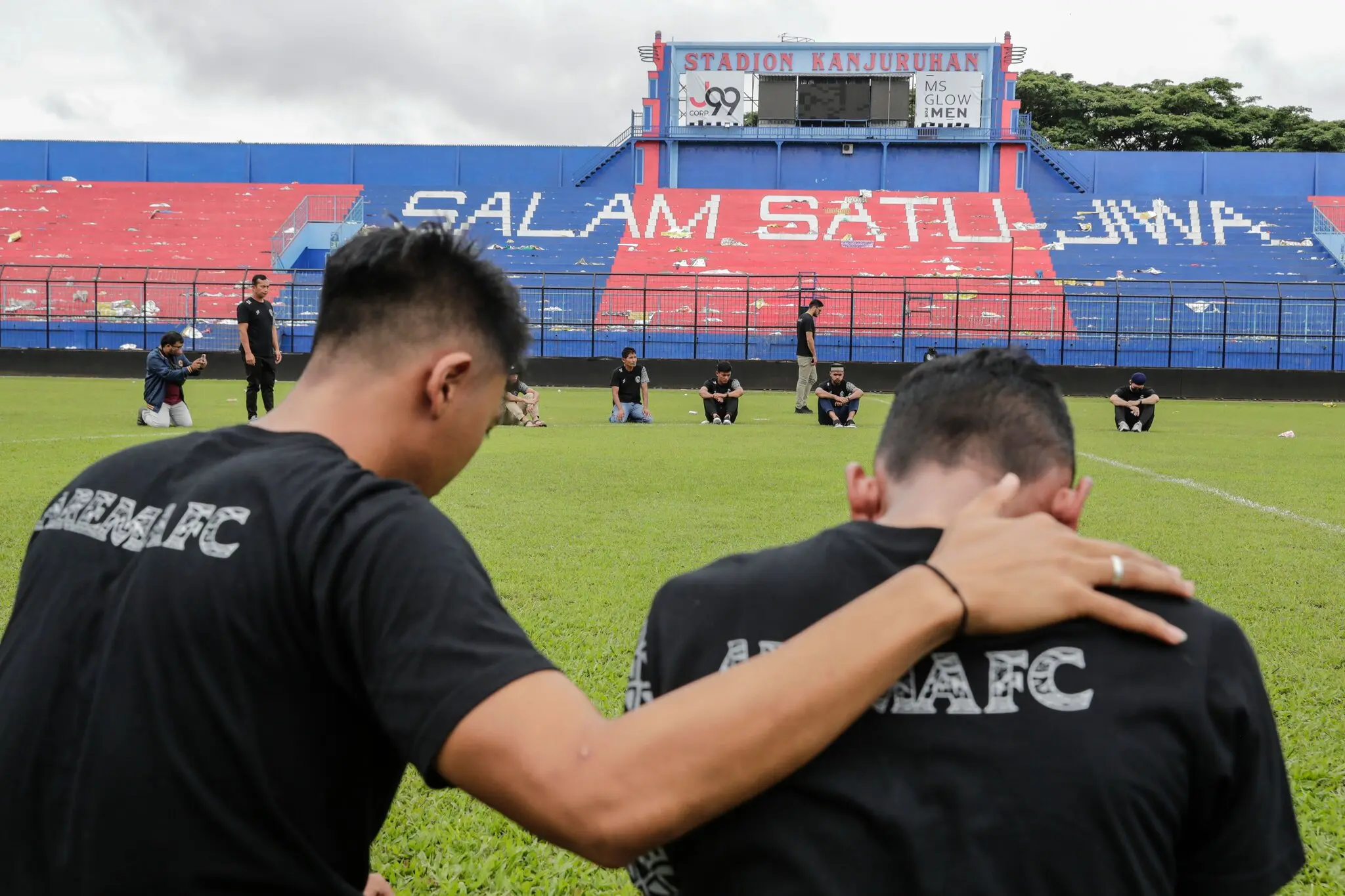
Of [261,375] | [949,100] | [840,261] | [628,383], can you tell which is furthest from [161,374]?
[949,100]

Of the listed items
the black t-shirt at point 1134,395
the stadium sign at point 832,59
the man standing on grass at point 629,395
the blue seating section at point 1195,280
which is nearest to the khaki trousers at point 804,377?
the man standing on grass at point 629,395

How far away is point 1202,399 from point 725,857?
2779cm

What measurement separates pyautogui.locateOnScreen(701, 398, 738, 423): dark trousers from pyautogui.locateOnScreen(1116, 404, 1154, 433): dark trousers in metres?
5.39

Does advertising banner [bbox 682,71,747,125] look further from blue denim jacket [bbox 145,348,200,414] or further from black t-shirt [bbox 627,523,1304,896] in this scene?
black t-shirt [bbox 627,523,1304,896]

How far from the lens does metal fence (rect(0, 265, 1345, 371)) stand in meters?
29.0

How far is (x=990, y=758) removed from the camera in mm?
1342

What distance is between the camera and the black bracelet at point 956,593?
1.29 metres

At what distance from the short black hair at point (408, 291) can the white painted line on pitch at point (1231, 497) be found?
25.0ft

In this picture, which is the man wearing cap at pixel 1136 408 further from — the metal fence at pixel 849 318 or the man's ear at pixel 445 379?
the man's ear at pixel 445 379

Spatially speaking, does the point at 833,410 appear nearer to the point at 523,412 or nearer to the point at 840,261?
the point at 523,412

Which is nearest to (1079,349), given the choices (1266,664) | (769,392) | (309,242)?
(769,392)

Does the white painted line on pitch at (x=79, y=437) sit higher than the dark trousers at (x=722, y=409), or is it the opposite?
the dark trousers at (x=722, y=409)

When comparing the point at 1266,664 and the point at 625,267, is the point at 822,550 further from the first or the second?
the point at 625,267

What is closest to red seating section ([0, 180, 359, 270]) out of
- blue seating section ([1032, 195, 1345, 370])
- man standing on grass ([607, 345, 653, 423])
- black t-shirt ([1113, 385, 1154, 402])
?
man standing on grass ([607, 345, 653, 423])
